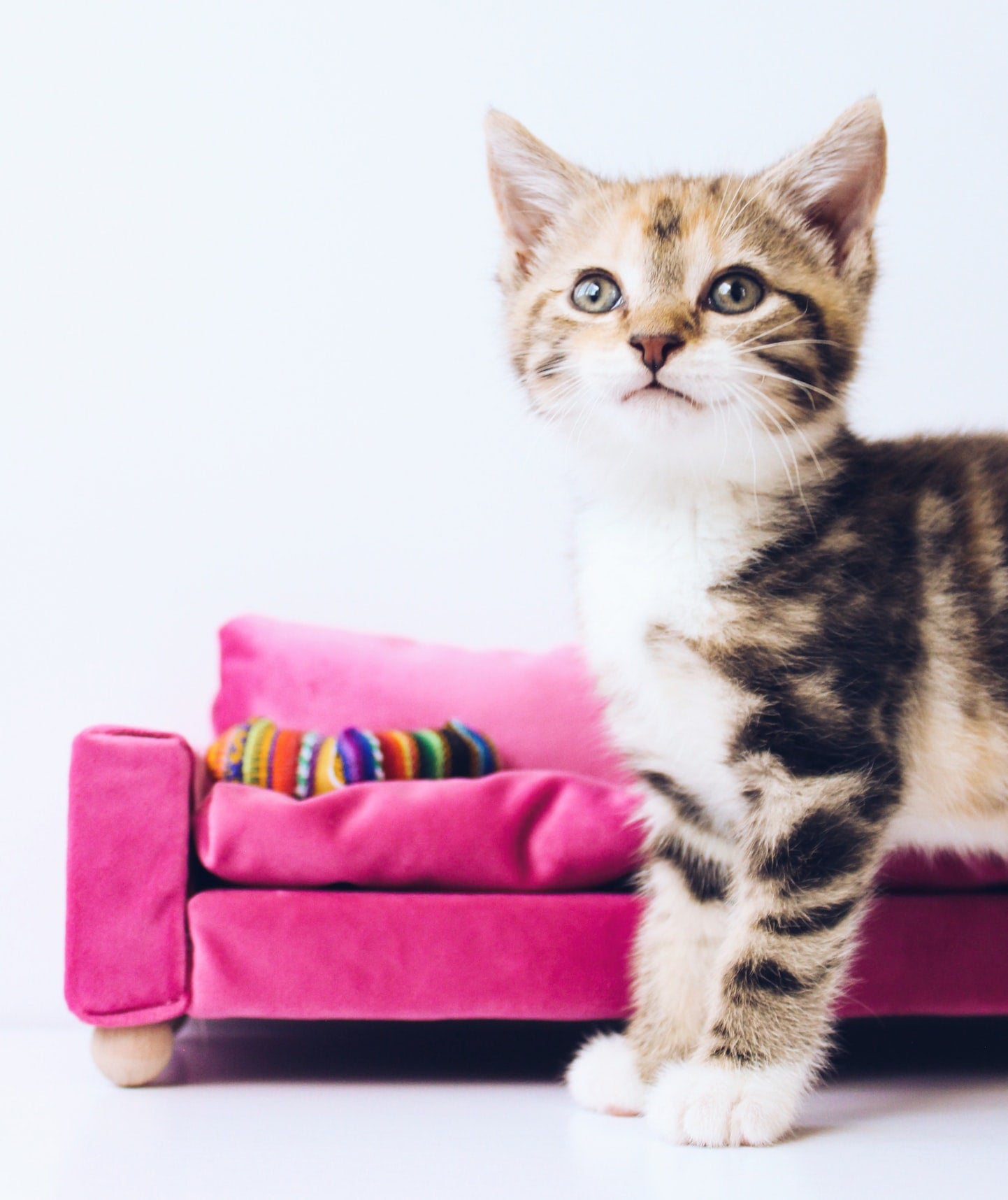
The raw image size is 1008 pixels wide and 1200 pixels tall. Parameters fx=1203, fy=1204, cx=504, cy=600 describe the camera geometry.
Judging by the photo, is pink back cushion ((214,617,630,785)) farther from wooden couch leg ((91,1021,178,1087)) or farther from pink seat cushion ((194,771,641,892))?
wooden couch leg ((91,1021,178,1087))

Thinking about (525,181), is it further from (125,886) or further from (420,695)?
(125,886)

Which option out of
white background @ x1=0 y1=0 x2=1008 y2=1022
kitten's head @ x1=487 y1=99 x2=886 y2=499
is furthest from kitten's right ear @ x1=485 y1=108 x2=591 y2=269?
white background @ x1=0 y1=0 x2=1008 y2=1022

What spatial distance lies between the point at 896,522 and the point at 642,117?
127 cm

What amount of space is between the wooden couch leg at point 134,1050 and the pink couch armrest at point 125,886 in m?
0.04

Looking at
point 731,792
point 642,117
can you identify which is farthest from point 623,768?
point 642,117

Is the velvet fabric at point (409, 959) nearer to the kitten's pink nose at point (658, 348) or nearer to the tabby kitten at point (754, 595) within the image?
the tabby kitten at point (754, 595)

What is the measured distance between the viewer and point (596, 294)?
55.1 inches

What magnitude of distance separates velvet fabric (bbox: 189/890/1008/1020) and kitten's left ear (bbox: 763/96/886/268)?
2.93ft

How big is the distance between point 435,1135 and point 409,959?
0.73 feet

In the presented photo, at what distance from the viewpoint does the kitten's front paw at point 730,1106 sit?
1.21 m

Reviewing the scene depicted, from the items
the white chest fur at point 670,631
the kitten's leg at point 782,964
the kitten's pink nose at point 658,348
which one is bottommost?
the kitten's leg at point 782,964

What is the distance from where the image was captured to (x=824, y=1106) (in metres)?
1.41

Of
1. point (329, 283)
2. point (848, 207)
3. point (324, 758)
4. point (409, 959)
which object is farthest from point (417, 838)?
point (329, 283)

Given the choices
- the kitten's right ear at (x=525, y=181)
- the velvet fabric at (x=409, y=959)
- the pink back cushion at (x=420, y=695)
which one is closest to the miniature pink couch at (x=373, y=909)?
the velvet fabric at (x=409, y=959)
